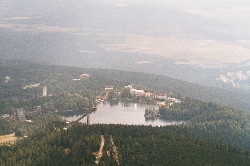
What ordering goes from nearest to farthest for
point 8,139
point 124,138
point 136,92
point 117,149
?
1. point 117,149
2. point 124,138
3. point 8,139
4. point 136,92

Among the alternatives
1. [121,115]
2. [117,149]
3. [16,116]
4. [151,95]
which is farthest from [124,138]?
[151,95]

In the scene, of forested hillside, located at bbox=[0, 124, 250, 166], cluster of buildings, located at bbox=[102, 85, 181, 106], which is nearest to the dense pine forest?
forested hillside, located at bbox=[0, 124, 250, 166]

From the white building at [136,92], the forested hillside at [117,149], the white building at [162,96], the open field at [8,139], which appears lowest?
the open field at [8,139]

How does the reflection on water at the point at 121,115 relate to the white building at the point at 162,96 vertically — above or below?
below

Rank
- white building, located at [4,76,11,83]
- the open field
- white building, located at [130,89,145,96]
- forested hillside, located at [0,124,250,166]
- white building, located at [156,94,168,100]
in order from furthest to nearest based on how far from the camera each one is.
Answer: white building, located at [4,76,11,83] < white building, located at [130,89,145,96] < white building, located at [156,94,168,100] < the open field < forested hillside, located at [0,124,250,166]

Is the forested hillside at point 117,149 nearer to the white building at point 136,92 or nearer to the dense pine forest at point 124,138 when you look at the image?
the dense pine forest at point 124,138

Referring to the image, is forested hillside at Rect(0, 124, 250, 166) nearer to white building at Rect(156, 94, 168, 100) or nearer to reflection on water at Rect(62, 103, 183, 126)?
reflection on water at Rect(62, 103, 183, 126)

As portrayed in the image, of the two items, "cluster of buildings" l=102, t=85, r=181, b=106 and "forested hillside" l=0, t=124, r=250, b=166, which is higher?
"forested hillside" l=0, t=124, r=250, b=166

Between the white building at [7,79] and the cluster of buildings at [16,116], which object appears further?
the white building at [7,79]

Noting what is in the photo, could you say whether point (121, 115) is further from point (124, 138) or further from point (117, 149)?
point (117, 149)

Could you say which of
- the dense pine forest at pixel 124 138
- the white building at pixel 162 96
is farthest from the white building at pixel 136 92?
the dense pine forest at pixel 124 138
